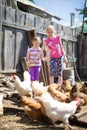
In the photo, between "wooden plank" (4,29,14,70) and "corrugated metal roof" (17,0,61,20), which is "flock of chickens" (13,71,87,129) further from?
"corrugated metal roof" (17,0,61,20)

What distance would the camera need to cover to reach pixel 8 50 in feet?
30.2

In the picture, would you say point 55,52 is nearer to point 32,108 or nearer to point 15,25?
point 15,25

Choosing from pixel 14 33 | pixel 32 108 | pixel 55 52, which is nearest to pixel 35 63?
pixel 55 52

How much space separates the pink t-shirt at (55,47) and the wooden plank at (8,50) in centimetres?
185

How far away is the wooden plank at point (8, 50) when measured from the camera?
9049 millimetres

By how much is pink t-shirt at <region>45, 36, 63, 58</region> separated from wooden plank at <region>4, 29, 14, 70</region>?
1.85m

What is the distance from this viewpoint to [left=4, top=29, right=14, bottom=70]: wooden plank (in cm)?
905

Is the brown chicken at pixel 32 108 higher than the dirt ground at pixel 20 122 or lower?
higher

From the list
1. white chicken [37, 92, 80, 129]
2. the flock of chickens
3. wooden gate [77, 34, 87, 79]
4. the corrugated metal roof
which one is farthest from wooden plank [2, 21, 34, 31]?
the corrugated metal roof

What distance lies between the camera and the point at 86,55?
47.4 ft

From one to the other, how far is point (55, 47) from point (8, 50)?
2069mm

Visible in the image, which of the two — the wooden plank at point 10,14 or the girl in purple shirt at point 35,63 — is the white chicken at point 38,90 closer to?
the girl in purple shirt at point 35,63

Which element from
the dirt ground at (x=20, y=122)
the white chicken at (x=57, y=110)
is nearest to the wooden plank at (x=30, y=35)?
the dirt ground at (x=20, y=122)

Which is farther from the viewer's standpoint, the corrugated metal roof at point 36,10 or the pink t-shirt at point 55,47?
the corrugated metal roof at point 36,10
